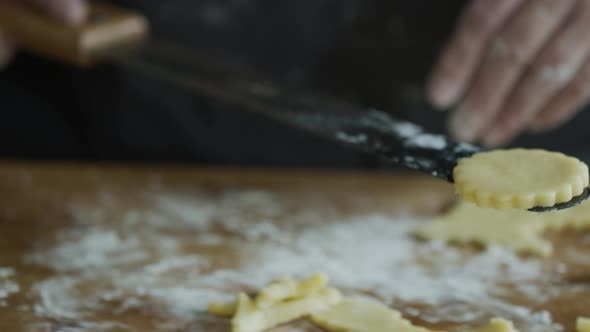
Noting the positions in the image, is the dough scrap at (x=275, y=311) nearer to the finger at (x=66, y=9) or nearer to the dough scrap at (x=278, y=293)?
the dough scrap at (x=278, y=293)

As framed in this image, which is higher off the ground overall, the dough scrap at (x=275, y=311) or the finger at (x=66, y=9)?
the finger at (x=66, y=9)

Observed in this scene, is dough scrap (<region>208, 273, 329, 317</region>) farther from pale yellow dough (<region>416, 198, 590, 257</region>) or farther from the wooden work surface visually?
pale yellow dough (<region>416, 198, 590, 257</region>)

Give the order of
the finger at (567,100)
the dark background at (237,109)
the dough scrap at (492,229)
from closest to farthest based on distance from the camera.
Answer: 1. the dough scrap at (492,229)
2. the finger at (567,100)
3. the dark background at (237,109)

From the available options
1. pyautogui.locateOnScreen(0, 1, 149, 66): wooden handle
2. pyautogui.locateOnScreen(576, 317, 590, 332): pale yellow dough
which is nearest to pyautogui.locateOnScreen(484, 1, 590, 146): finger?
pyautogui.locateOnScreen(576, 317, 590, 332): pale yellow dough

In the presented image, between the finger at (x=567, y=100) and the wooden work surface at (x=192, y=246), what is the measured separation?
0.72 ft

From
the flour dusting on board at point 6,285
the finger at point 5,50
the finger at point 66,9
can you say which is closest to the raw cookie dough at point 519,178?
the flour dusting on board at point 6,285

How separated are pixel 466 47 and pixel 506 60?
0.08m

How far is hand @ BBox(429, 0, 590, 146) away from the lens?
4.54 feet

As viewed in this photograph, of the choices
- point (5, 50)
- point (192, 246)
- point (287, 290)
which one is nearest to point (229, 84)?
point (192, 246)

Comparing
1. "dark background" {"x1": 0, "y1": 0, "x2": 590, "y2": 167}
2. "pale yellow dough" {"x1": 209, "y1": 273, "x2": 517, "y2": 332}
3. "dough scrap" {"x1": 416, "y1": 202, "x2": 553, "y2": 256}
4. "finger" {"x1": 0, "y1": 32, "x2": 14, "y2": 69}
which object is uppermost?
"dark background" {"x1": 0, "y1": 0, "x2": 590, "y2": 167}

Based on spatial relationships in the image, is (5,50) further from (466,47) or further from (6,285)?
(466,47)

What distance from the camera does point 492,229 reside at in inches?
52.1

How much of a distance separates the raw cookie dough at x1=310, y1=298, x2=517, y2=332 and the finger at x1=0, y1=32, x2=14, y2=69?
2.65 ft

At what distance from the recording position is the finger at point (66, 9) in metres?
1.34
